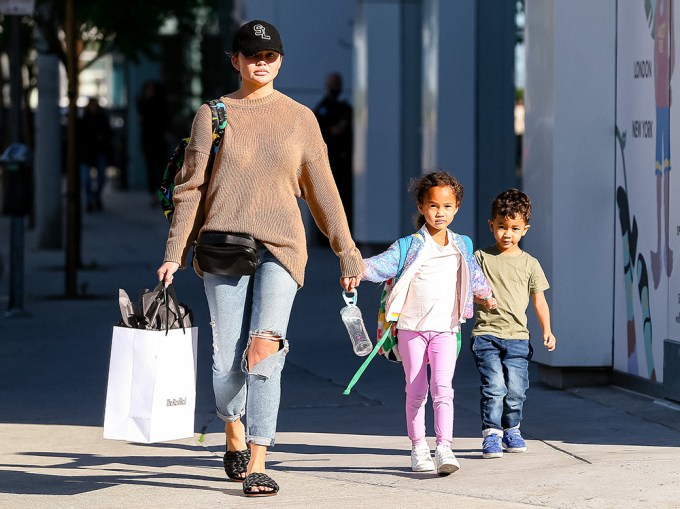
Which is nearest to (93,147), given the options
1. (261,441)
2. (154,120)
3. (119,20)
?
(154,120)

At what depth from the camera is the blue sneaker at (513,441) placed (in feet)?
22.6

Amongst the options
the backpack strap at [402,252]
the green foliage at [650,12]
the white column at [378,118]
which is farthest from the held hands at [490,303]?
the white column at [378,118]

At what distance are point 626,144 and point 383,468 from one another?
2641mm

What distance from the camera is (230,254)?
5965 millimetres

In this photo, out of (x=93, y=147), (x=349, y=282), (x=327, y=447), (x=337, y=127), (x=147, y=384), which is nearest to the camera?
(x=147, y=384)

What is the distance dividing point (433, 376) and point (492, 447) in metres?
0.50

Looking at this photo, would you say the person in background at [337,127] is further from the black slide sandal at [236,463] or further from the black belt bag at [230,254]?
the black belt bag at [230,254]

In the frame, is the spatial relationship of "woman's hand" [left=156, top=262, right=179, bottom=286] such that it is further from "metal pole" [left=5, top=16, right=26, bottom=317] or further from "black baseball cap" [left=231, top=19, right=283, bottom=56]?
"metal pole" [left=5, top=16, right=26, bottom=317]

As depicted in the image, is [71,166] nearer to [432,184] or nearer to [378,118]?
[378,118]

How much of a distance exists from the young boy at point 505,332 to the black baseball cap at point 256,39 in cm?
130

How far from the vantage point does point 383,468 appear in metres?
6.63

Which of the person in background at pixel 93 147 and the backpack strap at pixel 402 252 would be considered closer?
the backpack strap at pixel 402 252

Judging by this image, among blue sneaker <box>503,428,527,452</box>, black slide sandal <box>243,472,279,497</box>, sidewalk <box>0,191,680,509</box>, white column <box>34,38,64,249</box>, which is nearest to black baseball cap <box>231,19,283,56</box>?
black slide sandal <box>243,472,279,497</box>

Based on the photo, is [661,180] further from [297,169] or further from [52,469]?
[52,469]
